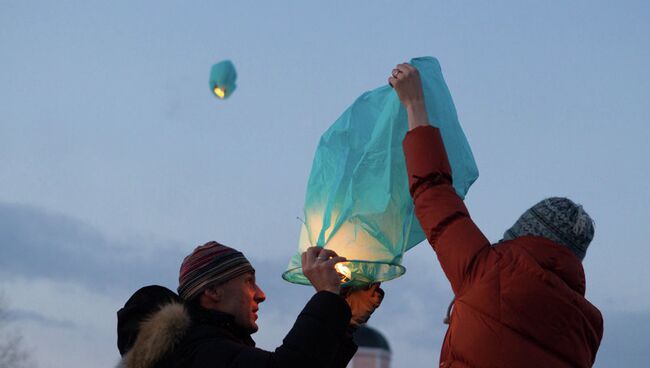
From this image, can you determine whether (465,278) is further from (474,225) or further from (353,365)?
(353,365)

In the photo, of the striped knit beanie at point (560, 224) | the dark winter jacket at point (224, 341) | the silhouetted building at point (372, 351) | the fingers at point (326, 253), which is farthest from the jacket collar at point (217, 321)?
the silhouetted building at point (372, 351)

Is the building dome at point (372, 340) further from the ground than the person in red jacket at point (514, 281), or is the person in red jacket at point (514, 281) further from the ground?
the building dome at point (372, 340)

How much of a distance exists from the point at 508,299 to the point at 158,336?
1.22 metres

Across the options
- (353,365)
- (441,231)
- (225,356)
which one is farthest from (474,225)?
(353,365)

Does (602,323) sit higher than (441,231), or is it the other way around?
(441,231)

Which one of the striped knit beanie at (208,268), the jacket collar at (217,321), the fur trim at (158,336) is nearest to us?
the fur trim at (158,336)

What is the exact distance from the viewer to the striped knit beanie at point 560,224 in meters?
2.64

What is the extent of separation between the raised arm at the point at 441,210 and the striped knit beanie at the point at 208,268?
84 centimetres

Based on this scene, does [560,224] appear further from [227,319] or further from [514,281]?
[227,319]

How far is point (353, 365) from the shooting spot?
9.83 metres

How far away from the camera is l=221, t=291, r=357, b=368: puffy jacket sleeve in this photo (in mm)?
2766

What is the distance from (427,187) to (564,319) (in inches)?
23.3

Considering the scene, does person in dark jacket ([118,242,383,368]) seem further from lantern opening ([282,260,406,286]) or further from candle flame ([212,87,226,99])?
candle flame ([212,87,226,99])

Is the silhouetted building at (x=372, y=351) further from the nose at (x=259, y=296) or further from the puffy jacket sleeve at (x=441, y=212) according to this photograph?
the puffy jacket sleeve at (x=441, y=212)
